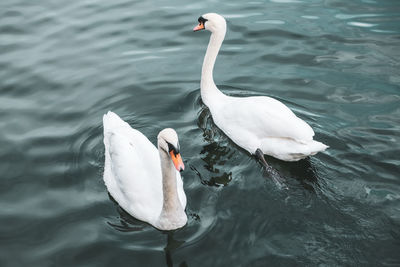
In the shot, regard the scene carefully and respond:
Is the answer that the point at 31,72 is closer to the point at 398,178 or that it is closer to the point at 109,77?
the point at 109,77

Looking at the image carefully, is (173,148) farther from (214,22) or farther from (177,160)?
(214,22)

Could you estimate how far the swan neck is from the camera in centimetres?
566

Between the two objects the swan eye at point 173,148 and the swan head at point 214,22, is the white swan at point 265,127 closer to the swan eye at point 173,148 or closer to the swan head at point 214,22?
the swan head at point 214,22

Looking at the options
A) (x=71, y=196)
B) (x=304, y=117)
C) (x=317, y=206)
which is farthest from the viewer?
(x=304, y=117)

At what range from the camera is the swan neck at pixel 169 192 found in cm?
566

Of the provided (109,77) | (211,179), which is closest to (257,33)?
(109,77)

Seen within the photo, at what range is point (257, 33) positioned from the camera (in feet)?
38.3

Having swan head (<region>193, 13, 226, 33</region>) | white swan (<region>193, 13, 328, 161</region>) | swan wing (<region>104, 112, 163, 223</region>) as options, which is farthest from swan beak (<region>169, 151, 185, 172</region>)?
swan head (<region>193, 13, 226, 33</region>)

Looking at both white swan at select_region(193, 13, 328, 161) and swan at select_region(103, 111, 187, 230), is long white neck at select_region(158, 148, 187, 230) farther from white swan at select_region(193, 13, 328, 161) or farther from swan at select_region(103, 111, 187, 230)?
white swan at select_region(193, 13, 328, 161)

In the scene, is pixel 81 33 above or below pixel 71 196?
above

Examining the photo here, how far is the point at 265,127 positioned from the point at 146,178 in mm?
2101

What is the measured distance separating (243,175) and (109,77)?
4346mm

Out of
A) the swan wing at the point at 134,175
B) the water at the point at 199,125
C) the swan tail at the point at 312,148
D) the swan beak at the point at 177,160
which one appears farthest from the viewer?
the swan tail at the point at 312,148

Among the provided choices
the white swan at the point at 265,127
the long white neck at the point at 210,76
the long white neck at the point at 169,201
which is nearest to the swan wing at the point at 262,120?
the white swan at the point at 265,127
